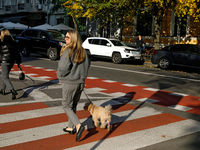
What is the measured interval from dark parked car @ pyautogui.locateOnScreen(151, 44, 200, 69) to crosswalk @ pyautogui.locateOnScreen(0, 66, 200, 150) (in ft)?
24.5

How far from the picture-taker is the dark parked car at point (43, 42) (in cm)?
1850

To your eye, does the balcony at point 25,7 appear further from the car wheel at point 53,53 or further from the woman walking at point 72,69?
the woman walking at point 72,69

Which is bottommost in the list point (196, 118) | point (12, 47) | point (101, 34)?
point (196, 118)

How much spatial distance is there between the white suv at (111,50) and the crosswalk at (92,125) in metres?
10.4

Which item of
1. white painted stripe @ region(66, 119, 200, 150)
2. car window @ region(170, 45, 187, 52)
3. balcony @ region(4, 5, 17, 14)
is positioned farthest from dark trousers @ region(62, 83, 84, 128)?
balcony @ region(4, 5, 17, 14)

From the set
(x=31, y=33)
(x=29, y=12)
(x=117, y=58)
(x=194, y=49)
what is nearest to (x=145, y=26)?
(x=117, y=58)

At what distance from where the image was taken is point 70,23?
113 ft

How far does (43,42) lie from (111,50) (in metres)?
4.90

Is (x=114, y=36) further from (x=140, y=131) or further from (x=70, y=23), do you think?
(x=140, y=131)

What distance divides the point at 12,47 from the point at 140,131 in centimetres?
397

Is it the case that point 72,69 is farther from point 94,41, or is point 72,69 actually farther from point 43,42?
point 94,41

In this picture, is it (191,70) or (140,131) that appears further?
(191,70)

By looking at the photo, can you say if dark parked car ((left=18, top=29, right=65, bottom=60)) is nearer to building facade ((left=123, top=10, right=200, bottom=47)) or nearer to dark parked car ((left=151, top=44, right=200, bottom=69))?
dark parked car ((left=151, top=44, right=200, bottom=69))

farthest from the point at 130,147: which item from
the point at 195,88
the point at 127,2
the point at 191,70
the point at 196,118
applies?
the point at 127,2
